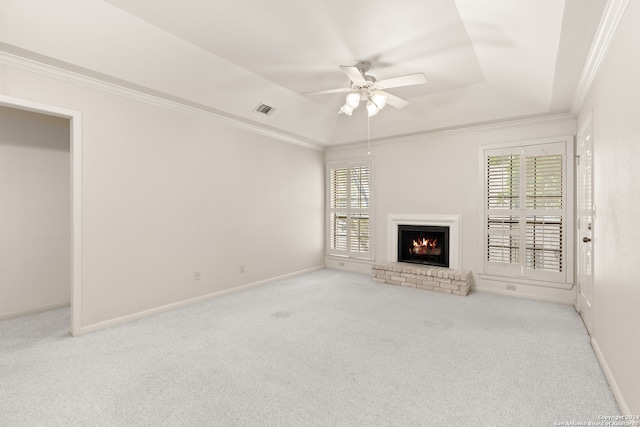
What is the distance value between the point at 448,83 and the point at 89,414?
16.4 feet

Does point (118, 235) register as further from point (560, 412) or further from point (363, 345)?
point (560, 412)

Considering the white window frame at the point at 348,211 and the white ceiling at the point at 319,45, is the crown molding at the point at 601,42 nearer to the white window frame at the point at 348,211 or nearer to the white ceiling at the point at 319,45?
the white ceiling at the point at 319,45

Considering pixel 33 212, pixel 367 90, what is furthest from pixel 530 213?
pixel 33 212

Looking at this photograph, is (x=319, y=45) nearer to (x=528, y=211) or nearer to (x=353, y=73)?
(x=353, y=73)

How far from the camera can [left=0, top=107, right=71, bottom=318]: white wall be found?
3.80 meters

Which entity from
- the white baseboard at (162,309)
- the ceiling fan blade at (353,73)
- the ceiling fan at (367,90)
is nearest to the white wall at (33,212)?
the white baseboard at (162,309)

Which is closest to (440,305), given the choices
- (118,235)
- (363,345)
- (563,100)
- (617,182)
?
Answer: (363,345)

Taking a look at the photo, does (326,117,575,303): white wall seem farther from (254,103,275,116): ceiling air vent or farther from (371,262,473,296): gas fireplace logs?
(254,103,275,116): ceiling air vent

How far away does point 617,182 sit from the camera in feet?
6.97

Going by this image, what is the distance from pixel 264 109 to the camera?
4.75 m

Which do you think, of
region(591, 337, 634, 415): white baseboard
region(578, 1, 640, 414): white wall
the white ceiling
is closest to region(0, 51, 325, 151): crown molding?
the white ceiling

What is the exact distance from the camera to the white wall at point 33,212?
3.80 meters

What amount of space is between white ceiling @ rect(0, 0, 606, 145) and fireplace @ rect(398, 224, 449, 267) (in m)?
1.94

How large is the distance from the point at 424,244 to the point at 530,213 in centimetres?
167
